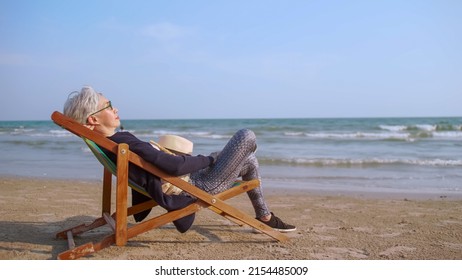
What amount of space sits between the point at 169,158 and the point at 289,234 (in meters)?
1.57

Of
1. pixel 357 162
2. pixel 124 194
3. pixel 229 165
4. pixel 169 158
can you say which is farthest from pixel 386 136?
pixel 124 194

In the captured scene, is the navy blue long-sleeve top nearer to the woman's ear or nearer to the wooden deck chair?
the wooden deck chair

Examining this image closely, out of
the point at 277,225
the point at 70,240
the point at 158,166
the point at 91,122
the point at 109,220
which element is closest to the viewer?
the point at 158,166

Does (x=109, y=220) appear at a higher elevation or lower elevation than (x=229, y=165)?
lower

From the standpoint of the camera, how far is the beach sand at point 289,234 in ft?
11.1

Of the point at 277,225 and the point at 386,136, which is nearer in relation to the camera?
the point at 277,225

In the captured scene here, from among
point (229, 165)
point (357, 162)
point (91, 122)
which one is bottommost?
point (357, 162)

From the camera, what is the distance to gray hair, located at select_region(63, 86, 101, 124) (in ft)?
10.1

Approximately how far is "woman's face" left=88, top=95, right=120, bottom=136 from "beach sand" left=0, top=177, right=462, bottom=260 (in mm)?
976

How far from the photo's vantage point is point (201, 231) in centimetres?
410

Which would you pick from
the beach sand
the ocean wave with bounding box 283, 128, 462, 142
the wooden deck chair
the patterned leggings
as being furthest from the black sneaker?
the ocean wave with bounding box 283, 128, 462, 142

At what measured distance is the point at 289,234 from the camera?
3961mm

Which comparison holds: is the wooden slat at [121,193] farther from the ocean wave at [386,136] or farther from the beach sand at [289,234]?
the ocean wave at [386,136]

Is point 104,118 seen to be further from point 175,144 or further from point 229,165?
point 229,165
